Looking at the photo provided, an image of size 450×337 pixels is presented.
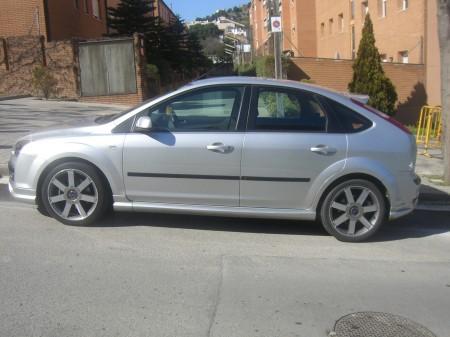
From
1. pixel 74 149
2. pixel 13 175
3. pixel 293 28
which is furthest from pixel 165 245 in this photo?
pixel 293 28

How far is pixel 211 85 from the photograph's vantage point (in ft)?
19.0

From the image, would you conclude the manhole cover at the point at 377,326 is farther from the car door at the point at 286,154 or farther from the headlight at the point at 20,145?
the headlight at the point at 20,145

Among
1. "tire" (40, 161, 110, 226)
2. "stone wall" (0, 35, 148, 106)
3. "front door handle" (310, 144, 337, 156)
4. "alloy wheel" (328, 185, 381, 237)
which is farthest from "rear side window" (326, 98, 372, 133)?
"stone wall" (0, 35, 148, 106)

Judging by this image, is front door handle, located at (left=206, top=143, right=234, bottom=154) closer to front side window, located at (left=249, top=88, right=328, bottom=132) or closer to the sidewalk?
front side window, located at (left=249, top=88, right=328, bottom=132)

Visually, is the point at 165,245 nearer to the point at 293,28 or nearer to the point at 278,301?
the point at 278,301

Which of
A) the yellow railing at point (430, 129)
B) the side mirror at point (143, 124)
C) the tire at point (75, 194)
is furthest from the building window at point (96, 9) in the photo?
the side mirror at point (143, 124)

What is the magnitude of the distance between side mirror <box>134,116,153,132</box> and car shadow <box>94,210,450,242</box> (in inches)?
42.2

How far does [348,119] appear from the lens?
5.71 metres

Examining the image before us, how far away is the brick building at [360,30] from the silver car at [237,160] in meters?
9.30

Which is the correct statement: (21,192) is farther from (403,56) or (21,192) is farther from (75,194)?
(403,56)

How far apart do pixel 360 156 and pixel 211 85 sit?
166 centimetres

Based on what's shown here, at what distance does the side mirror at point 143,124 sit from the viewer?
559 centimetres

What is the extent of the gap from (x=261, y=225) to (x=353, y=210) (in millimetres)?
1078

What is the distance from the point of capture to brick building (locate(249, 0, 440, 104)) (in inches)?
767
